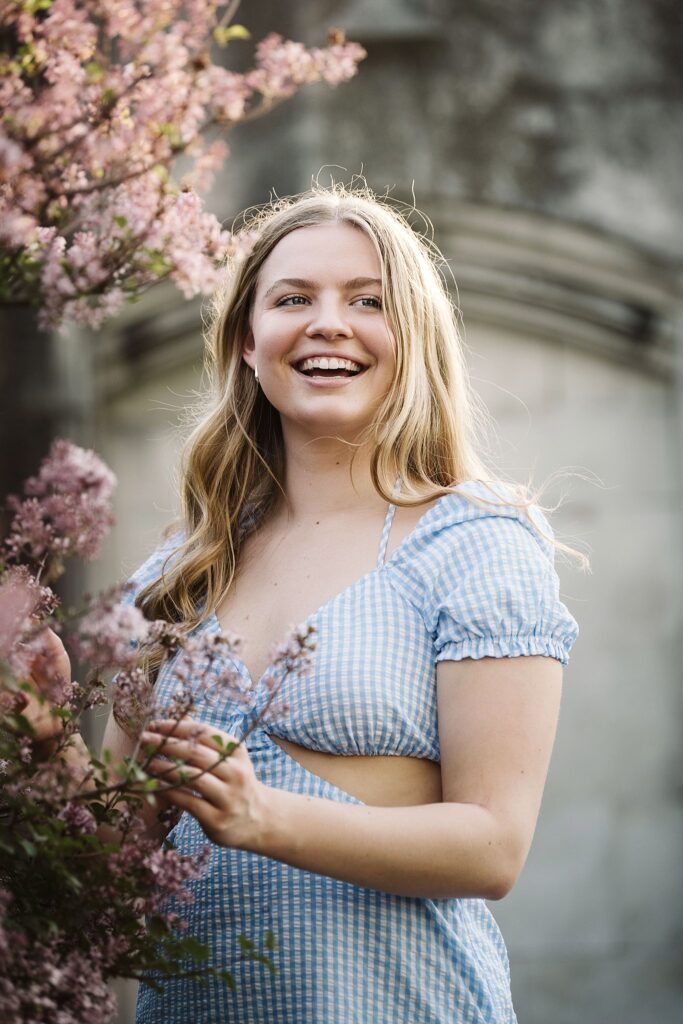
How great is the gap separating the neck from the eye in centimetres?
18

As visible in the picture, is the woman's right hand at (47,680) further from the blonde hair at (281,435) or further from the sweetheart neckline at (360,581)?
the blonde hair at (281,435)

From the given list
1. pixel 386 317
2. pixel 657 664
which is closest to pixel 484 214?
pixel 657 664

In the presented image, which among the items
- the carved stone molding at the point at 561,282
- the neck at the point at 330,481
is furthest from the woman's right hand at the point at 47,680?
the carved stone molding at the point at 561,282

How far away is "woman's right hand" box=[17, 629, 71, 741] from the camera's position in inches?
43.2

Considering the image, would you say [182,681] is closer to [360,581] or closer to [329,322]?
[360,581]

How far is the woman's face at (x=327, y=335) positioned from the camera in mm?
1691

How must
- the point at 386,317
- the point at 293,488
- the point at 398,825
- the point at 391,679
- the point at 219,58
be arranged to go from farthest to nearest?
the point at 219,58 < the point at 293,488 < the point at 386,317 < the point at 391,679 < the point at 398,825

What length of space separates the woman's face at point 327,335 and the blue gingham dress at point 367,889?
0.26m

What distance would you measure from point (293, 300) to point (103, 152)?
619mm

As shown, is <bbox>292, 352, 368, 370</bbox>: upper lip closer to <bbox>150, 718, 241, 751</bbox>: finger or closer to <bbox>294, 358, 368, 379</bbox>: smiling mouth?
<bbox>294, 358, 368, 379</bbox>: smiling mouth

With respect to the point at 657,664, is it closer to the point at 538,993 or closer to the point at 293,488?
the point at 538,993

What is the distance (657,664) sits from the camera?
427 cm

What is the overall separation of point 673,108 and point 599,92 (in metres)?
0.23

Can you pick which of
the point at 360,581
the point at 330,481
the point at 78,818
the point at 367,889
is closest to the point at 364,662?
the point at 360,581
